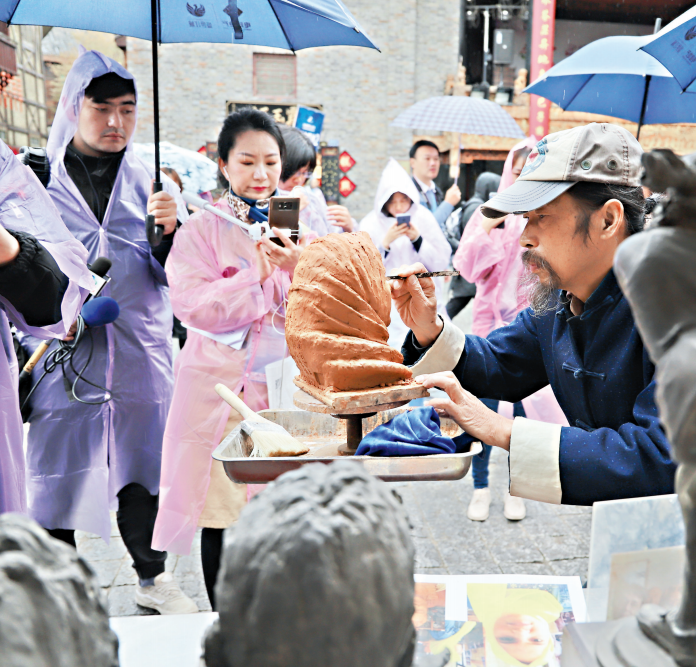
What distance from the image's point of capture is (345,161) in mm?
13930

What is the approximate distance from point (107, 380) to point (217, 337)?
485 mm

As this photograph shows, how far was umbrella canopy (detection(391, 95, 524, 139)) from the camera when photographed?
538 cm

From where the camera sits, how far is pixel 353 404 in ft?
4.53

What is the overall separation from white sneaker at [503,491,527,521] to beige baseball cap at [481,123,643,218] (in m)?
2.41

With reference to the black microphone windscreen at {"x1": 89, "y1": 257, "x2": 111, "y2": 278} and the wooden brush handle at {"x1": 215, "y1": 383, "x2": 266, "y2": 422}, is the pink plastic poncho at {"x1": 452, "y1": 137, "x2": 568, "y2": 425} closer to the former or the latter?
the black microphone windscreen at {"x1": 89, "y1": 257, "x2": 111, "y2": 278}

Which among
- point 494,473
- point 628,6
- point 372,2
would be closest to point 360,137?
point 372,2

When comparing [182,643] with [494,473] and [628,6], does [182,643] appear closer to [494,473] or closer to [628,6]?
[494,473]

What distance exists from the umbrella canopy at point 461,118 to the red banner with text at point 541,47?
249 inches

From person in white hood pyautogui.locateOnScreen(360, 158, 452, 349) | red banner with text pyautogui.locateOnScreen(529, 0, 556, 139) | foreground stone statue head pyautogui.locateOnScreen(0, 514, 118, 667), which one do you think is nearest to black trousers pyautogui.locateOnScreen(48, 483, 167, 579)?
person in white hood pyautogui.locateOnScreen(360, 158, 452, 349)

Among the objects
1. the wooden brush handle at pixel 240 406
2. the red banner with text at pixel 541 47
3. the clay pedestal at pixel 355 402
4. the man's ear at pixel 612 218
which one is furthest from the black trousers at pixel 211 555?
the red banner with text at pixel 541 47

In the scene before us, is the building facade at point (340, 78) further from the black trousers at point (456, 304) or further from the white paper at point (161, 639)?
the white paper at point (161, 639)

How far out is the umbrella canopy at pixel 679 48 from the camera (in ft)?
8.52

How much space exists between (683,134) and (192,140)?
398 inches

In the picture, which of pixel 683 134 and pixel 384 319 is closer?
pixel 384 319
